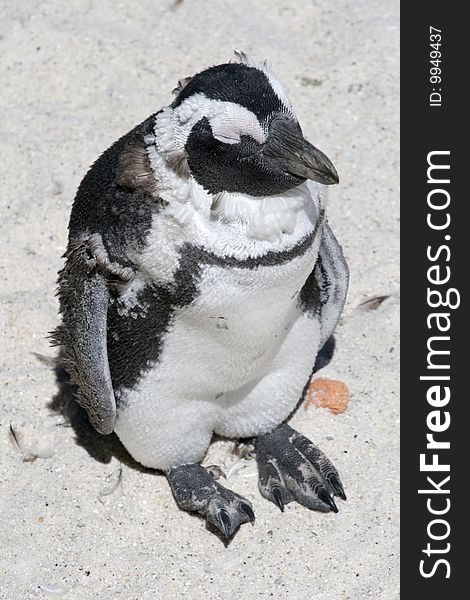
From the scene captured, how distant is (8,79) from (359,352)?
184 centimetres

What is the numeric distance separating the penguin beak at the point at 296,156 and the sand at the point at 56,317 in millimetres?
1055

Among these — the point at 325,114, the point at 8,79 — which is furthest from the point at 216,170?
the point at 8,79

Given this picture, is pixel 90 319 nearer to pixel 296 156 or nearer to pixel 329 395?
pixel 296 156

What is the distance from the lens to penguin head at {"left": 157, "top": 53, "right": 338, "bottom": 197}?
2.61m

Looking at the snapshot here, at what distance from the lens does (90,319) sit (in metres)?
2.91

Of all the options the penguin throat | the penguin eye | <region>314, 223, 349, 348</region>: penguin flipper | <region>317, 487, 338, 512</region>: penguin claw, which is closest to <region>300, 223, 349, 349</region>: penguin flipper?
<region>314, 223, 349, 348</region>: penguin flipper

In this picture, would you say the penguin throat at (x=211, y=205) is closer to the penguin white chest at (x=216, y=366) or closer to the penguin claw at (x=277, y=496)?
the penguin white chest at (x=216, y=366)

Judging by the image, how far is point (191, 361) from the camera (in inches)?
116

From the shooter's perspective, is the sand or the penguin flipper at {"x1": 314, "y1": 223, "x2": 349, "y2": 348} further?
the penguin flipper at {"x1": 314, "y1": 223, "x2": 349, "y2": 348}

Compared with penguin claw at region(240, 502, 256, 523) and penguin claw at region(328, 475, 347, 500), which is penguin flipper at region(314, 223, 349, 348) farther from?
penguin claw at region(240, 502, 256, 523)

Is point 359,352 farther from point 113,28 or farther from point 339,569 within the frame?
point 113,28

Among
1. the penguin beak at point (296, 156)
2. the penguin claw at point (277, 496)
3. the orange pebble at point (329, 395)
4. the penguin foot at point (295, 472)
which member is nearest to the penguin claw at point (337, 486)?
the penguin foot at point (295, 472)

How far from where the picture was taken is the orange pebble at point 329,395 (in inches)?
139

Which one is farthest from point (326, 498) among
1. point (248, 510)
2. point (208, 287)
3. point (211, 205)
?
point (211, 205)
